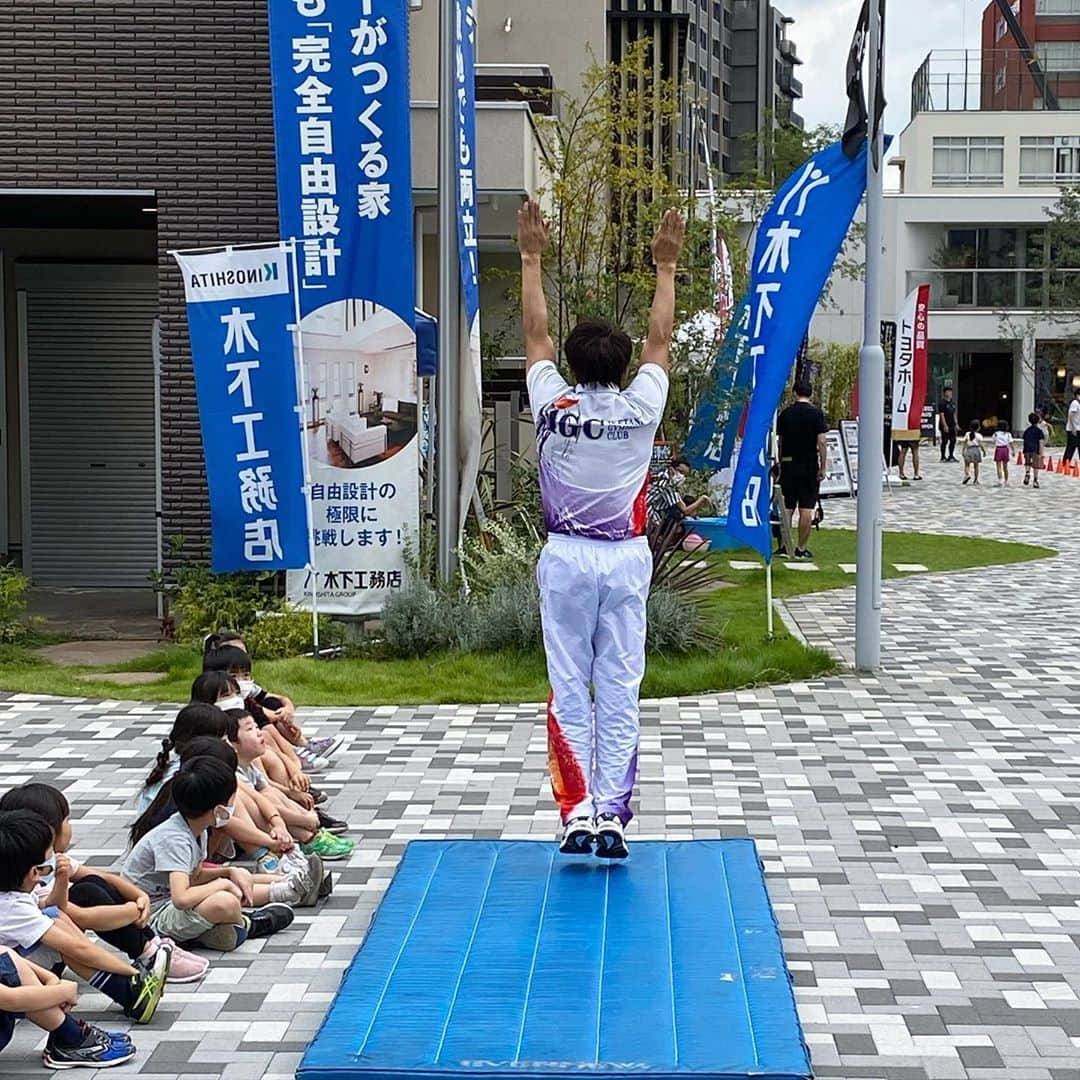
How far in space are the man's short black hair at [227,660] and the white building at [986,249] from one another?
44.1 metres

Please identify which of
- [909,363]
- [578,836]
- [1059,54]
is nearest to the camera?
[578,836]

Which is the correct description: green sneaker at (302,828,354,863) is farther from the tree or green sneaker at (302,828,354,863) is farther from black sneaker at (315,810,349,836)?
the tree

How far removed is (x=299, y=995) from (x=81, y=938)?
0.72 metres

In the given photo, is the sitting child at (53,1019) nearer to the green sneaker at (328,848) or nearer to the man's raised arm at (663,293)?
the green sneaker at (328,848)

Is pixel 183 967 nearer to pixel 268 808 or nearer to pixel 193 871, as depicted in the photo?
pixel 193 871

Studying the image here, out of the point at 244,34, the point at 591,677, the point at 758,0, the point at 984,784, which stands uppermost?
the point at 758,0

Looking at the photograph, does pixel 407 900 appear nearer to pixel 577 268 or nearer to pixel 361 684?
pixel 361 684

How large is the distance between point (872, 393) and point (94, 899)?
651cm

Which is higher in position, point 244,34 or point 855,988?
point 244,34

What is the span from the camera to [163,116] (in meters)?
11.6

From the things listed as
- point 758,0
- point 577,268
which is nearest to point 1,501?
point 577,268

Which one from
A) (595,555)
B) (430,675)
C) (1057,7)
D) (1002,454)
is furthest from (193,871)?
(1057,7)

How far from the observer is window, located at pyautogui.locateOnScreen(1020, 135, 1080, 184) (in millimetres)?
56750

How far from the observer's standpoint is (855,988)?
16.1ft
